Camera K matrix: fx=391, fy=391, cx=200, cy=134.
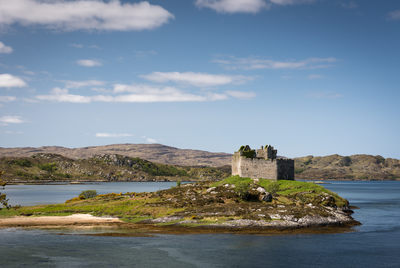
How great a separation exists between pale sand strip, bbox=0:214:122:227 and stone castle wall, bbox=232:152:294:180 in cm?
3271

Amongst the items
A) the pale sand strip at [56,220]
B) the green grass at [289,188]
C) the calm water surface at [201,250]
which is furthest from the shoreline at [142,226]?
the green grass at [289,188]

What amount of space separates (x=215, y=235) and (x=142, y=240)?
10087 mm

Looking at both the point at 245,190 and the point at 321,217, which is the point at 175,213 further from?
the point at 321,217

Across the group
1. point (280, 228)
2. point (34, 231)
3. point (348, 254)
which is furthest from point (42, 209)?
point (348, 254)

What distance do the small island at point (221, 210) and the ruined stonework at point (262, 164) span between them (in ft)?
0.74

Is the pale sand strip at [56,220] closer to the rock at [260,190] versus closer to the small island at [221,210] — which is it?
the small island at [221,210]

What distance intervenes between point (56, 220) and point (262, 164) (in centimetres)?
4357

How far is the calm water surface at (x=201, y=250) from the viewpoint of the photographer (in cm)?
4016

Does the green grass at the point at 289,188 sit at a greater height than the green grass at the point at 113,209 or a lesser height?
greater

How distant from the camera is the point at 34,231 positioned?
57375 millimetres

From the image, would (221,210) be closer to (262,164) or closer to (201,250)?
(201,250)

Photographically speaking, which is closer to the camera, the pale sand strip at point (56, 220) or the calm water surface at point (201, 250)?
the calm water surface at point (201, 250)

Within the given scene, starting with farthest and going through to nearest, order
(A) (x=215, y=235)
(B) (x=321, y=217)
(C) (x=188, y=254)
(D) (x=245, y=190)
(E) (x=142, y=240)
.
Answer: (D) (x=245, y=190) < (B) (x=321, y=217) < (A) (x=215, y=235) < (E) (x=142, y=240) < (C) (x=188, y=254)

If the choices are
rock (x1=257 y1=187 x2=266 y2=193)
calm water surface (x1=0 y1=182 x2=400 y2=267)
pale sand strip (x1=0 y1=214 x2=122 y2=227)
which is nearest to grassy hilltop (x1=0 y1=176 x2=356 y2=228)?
rock (x1=257 y1=187 x2=266 y2=193)
